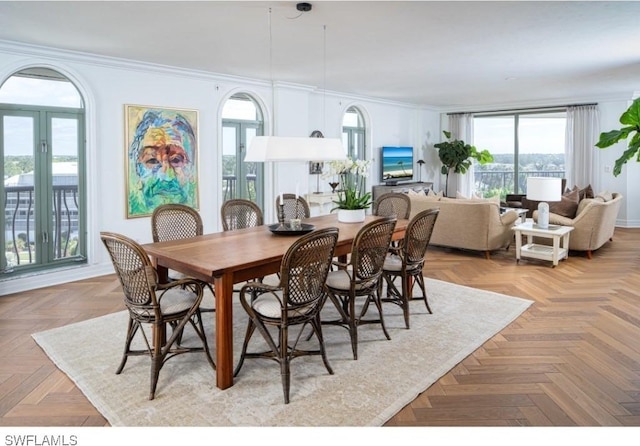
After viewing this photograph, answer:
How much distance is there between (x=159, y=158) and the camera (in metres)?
5.59

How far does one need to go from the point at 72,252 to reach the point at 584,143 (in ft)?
29.0

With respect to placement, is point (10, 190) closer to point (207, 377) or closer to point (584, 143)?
point (207, 377)

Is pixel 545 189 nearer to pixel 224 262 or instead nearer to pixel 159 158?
pixel 224 262

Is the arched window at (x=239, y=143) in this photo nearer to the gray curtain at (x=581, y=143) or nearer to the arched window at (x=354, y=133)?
the arched window at (x=354, y=133)

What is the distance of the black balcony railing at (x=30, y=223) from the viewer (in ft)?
15.2

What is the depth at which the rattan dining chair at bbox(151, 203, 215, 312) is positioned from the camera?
11.8ft

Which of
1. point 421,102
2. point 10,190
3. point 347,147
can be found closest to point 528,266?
point 347,147

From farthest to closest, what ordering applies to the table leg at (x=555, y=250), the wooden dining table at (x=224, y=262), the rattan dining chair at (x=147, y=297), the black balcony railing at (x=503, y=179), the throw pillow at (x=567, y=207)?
the black balcony railing at (x=503, y=179) → the throw pillow at (x=567, y=207) → the table leg at (x=555, y=250) → the wooden dining table at (x=224, y=262) → the rattan dining chair at (x=147, y=297)

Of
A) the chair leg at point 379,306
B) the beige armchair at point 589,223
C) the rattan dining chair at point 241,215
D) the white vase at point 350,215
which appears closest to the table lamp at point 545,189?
the beige armchair at point 589,223

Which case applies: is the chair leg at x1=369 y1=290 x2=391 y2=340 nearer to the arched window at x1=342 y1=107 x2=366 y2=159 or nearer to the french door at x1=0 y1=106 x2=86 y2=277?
the french door at x1=0 y1=106 x2=86 y2=277

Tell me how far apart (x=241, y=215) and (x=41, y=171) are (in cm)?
225

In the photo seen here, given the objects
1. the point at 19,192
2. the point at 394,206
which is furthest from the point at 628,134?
the point at 19,192

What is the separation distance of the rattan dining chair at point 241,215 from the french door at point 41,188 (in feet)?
6.55

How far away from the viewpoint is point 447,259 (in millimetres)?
5961
